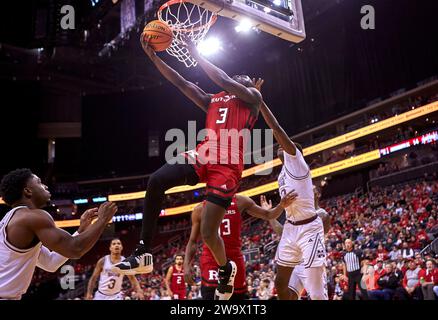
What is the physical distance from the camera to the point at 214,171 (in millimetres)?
3924

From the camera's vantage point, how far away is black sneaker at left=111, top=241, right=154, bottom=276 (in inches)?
144

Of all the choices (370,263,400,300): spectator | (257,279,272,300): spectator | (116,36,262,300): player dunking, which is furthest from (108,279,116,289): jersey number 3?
(257,279,272,300): spectator

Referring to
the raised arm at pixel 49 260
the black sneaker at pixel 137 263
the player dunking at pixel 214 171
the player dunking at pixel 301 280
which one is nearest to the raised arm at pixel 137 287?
the player dunking at pixel 301 280

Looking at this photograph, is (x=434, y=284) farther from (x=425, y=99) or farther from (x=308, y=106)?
(x=308, y=106)

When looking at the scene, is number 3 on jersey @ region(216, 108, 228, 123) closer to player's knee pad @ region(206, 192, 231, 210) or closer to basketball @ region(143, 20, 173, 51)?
player's knee pad @ region(206, 192, 231, 210)

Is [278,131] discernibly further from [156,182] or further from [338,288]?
[338,288]

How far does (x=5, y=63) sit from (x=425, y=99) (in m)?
23.5

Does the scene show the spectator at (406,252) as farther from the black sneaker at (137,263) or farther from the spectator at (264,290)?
the black sneaker at (137,263)

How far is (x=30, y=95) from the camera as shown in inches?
1197

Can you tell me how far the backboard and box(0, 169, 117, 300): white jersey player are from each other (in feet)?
11.1

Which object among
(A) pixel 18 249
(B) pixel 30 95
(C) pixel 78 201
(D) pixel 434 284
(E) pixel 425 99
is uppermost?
(B) pixel 30 95

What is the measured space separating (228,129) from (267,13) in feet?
10.2
